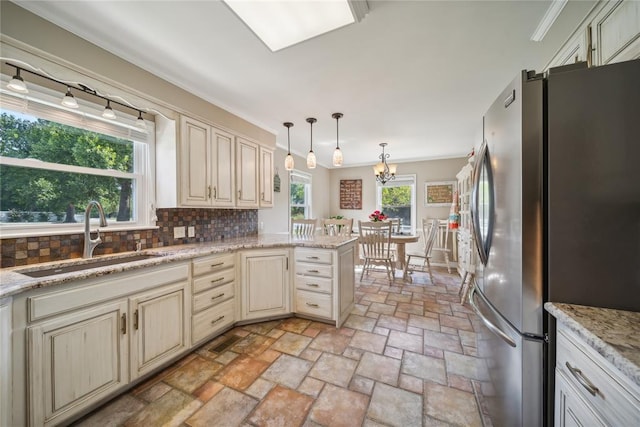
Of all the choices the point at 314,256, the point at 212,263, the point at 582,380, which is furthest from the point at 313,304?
Answer: the point at 582,380

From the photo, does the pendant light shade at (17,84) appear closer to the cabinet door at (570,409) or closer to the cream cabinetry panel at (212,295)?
the cream cabinetry panel at (212,295)

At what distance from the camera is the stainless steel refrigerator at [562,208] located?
2.79 ft

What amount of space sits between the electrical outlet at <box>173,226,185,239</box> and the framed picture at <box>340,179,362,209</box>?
4277 millimetres

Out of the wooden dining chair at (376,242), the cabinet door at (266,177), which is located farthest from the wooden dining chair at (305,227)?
the wooden dining chair at (376,242)

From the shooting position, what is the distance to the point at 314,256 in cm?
245

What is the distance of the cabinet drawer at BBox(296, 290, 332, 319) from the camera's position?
244cm

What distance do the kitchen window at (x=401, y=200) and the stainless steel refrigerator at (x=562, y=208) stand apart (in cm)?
465

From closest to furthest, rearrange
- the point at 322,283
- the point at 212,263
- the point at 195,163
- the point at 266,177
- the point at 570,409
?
the point at 570,409 < the point at 212,263 < the point at 195,163 < the point at 322,283 < the point at 266,177

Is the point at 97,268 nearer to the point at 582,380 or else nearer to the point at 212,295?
the point at 212,295

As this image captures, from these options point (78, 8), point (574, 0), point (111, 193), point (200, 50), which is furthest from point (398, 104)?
point (111, 193)

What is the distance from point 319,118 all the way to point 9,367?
3130mm

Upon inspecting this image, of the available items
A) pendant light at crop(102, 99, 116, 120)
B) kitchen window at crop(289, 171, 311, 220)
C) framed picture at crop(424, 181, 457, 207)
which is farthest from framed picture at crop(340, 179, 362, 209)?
pendant light at crop(102, 99, 116, 120)

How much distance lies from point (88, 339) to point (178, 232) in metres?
1.19

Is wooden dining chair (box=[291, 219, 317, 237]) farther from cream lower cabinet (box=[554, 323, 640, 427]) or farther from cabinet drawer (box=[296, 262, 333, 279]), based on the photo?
cream lower cabinet (box=[554, 323, 640, 427])
